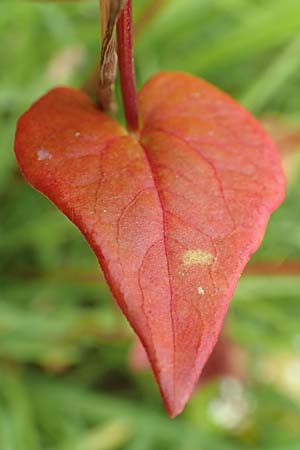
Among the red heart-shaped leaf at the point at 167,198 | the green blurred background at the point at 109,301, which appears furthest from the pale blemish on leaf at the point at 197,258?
the green blurred background at the point at 109,301

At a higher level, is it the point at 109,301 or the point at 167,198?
the point at 167,198

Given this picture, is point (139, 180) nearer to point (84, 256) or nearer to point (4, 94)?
point (4, 94)

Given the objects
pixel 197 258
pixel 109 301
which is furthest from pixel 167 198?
pixel 109 301

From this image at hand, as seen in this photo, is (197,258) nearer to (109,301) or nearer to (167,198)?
(167,198)

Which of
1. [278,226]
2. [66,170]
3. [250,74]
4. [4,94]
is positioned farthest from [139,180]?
[250,74]

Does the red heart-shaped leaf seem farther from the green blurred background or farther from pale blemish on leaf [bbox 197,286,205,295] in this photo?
the green blurred background
